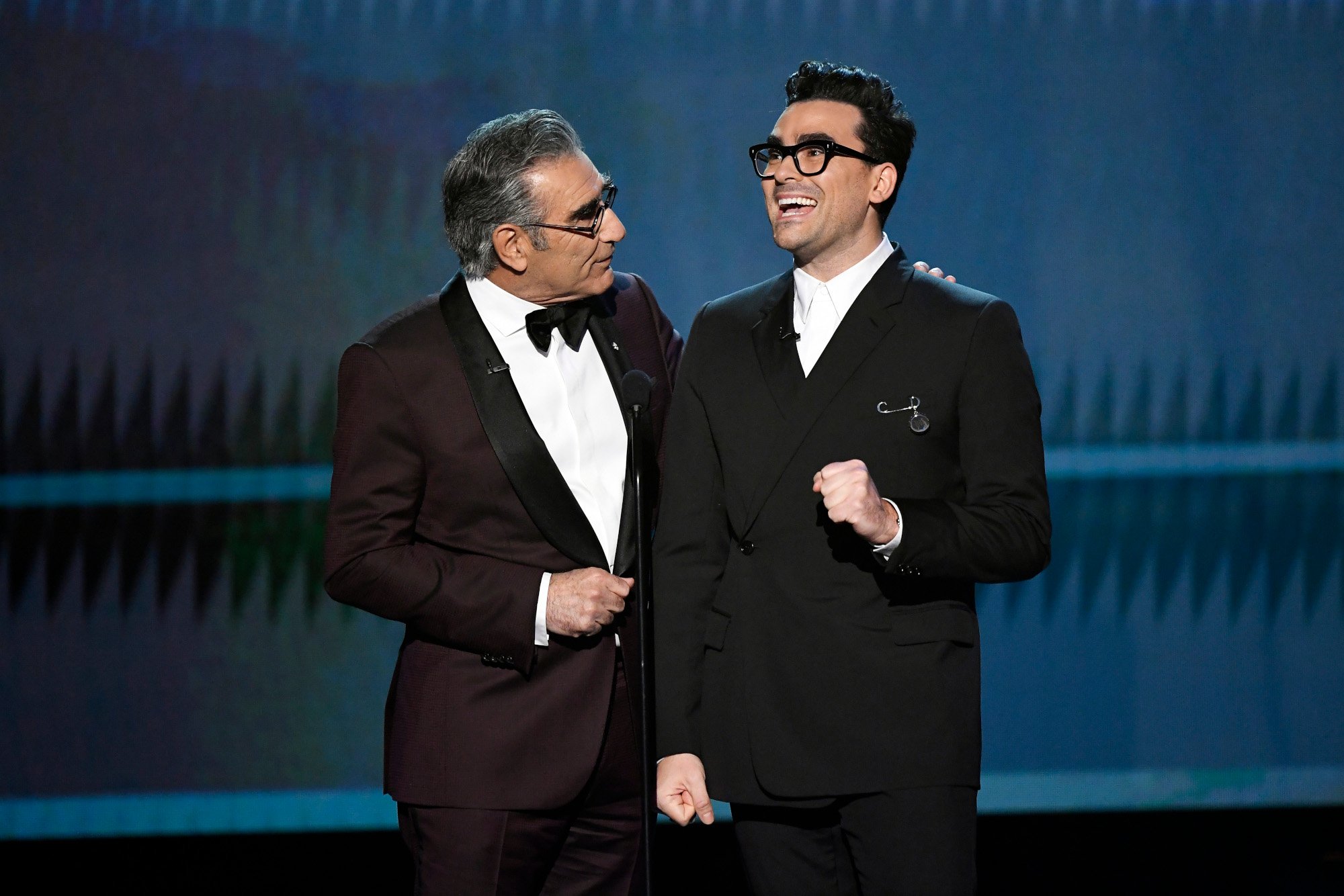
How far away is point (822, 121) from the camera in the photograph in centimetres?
195

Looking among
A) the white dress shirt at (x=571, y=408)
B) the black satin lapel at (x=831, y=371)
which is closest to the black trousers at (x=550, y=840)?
the white dress shirt at (x=571, y=408)

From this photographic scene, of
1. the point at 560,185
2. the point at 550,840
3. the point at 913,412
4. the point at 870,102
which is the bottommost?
the point at 550,840

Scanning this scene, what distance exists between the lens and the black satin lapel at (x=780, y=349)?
1908 mm

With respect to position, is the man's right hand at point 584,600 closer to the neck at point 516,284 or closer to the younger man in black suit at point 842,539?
the younger man in black suit at point 842,539

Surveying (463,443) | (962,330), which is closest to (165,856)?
(463,443)

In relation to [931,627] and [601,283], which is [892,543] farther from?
[601,283]

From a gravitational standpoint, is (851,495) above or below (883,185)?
below

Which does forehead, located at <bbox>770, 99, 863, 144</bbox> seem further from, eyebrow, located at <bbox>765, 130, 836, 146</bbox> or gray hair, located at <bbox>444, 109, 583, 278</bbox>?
gray hair, located at <bbox>444, 109, 583, 278</bbox>

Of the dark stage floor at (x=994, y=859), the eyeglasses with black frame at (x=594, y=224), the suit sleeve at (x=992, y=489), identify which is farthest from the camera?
the dark stage floor at (x=994, y=859)

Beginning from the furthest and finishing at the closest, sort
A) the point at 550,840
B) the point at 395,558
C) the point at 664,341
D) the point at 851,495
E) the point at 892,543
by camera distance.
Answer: the point at 664,341, the point at 550,840, the point at 395,558, the point at 892,543, the point at 851,495

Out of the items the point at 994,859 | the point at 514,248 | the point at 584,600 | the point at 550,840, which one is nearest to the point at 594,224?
the point at 514,248

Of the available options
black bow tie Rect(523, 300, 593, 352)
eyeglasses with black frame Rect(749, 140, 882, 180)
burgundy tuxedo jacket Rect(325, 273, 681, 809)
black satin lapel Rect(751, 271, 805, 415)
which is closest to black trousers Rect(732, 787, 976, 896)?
burgundy tuxedo jacket Rect(325, 273, 681, 809)

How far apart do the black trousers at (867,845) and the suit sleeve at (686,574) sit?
0.17 meters

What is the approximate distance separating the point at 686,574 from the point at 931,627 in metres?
0.37
